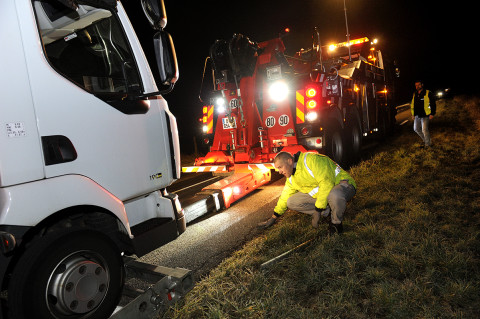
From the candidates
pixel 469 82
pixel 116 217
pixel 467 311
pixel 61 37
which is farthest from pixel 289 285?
pixel 469 82

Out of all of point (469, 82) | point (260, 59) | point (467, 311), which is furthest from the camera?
point (469, 82)

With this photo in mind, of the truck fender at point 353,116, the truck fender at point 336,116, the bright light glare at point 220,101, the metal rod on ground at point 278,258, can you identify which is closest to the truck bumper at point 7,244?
the metal rod on ground at point 278,258

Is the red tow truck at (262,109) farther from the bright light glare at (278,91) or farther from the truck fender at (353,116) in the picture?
the truck fender at (353,116)

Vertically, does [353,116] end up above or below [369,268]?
above

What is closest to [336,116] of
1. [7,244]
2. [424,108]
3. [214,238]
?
[424,108]

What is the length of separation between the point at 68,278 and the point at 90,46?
1710mm

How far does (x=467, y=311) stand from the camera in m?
2.24

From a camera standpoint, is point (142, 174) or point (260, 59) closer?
point (142, 174)

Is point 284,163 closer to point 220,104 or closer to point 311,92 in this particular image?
point 311,92

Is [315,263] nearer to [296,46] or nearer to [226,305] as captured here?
[226,305]

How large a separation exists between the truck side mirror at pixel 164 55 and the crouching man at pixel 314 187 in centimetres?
177

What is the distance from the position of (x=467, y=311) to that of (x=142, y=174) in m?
2.45

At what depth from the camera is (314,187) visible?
4082 millimetres

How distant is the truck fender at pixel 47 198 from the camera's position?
1823 millimetres
